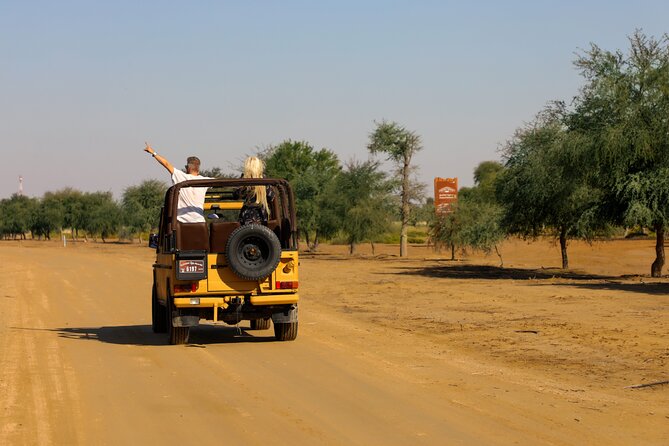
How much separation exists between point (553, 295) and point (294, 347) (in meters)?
11.3

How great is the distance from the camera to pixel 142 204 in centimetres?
10106

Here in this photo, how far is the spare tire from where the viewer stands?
13.3 metres

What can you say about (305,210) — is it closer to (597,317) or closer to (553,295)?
(553,295)

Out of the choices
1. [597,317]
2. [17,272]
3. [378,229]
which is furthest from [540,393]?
[378,229]

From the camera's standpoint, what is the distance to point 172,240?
13.8 meters

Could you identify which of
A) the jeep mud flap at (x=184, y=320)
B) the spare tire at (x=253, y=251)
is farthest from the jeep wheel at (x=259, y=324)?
the spare tire at (x=253, y=251)

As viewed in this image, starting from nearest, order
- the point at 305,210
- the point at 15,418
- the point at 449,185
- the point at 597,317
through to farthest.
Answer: the point at 15,418 < the point at 597,317 < the point at 305,210 < the point at 449,185

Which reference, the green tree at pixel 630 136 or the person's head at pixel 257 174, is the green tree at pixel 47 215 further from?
the person's head at pixel 257 174

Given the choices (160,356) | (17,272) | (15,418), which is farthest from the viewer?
(17,272)

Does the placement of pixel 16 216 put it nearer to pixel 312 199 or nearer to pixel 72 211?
pixel 72 211

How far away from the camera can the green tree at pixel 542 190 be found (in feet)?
111

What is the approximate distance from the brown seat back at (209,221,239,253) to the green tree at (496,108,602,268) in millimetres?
20119

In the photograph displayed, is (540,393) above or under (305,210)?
under

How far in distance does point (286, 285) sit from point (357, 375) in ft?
9.67
